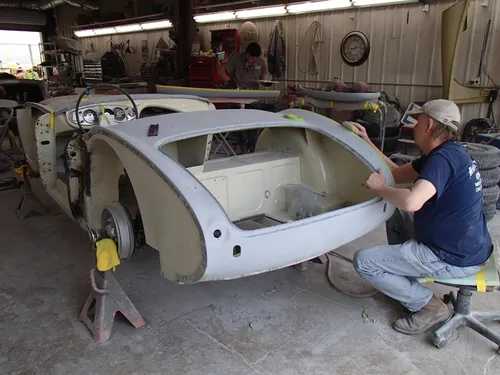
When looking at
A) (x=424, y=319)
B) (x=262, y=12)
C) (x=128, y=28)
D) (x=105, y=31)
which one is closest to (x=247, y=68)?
(x=262, y=12)

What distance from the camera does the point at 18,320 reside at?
2.43m

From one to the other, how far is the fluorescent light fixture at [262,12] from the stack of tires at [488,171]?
486 cm

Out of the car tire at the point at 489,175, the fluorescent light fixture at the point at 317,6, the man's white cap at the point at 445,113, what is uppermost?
the fluorescent light fixture at the point at 317,6

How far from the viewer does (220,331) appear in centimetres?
234

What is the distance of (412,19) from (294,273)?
521cm

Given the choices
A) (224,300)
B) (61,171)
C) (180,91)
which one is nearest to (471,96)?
(180,91)

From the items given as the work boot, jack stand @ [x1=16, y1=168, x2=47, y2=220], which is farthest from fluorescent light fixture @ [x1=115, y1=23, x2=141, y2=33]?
the work boot

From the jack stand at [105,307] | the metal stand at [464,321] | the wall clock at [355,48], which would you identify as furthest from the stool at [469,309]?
the wall clock at [355,48]

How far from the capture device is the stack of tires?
12.1 ft

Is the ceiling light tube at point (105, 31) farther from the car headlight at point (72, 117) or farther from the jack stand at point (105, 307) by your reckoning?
the jack stand at point (105, 307)

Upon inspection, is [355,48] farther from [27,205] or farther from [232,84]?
[27,205]

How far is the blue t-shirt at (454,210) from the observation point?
2.01 meters

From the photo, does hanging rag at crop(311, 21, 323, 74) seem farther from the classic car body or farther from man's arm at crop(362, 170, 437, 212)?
man's arm at crop(362, 170, 437, 212)

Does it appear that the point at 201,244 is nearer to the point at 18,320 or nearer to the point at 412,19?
the point at 18,320
